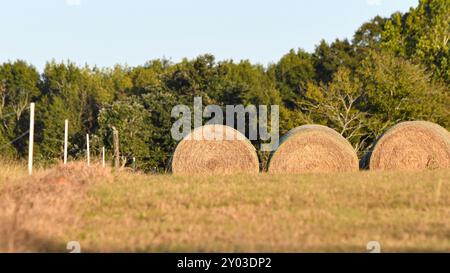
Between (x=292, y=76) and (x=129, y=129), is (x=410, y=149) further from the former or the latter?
(x=292, y=76)

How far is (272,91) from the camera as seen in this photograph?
160 feet

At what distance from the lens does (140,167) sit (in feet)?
123

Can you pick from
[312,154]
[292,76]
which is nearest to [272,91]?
[292,76]

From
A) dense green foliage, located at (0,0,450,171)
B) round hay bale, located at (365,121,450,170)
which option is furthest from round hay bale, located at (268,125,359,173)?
dense green foliage, located at (0,0,450,171)

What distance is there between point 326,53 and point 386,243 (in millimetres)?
46544

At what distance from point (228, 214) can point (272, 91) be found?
125 ft

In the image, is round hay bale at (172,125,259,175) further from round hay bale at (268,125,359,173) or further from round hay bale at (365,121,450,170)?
round hay bale at (365,121,450,170)

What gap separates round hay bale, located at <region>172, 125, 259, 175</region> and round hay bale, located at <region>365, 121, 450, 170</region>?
3.32 m

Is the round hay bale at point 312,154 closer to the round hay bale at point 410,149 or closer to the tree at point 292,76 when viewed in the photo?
the round hay bale at point 410,149

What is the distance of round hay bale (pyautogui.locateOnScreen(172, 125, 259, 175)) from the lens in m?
22.1

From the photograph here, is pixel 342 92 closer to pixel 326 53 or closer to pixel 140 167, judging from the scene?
pixel 140 167

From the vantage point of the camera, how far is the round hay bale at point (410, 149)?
21516mm

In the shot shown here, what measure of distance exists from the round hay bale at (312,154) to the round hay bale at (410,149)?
776 millimetres
